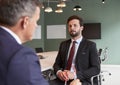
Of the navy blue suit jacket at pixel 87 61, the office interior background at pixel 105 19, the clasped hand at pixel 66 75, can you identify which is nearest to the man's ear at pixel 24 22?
the clasped hand at pixel 66 75

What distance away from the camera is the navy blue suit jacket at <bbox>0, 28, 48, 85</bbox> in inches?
36.2

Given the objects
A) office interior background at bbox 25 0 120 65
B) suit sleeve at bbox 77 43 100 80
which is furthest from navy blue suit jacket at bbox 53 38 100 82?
office interior background at bbox 25 0 120 65

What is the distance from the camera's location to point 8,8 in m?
1.02

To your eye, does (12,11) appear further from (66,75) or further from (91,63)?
(91,63)

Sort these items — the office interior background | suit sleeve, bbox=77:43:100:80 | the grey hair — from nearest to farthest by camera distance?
the grey hair, suit sleeve, bbox=77:43:100:80, the office interior background

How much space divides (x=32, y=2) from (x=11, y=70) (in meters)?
0.29

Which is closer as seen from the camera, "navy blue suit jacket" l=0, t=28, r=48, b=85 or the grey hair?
"navy blue suit jacket" l=0, t=28, r=48, b=85

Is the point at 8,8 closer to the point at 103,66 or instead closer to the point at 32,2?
the point at 32,2

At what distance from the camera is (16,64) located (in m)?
0.92

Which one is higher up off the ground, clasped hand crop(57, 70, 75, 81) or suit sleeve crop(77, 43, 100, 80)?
suit sleeve crop(77, 43, 100, 80)

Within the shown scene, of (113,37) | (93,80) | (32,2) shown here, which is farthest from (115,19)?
(32,2)

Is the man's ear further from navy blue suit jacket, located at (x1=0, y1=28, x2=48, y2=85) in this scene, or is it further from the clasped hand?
the clasped hand

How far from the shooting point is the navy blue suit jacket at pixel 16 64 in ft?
3.01

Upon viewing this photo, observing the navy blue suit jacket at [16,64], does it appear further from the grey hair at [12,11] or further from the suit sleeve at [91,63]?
the suit sleeve at [91,63]
